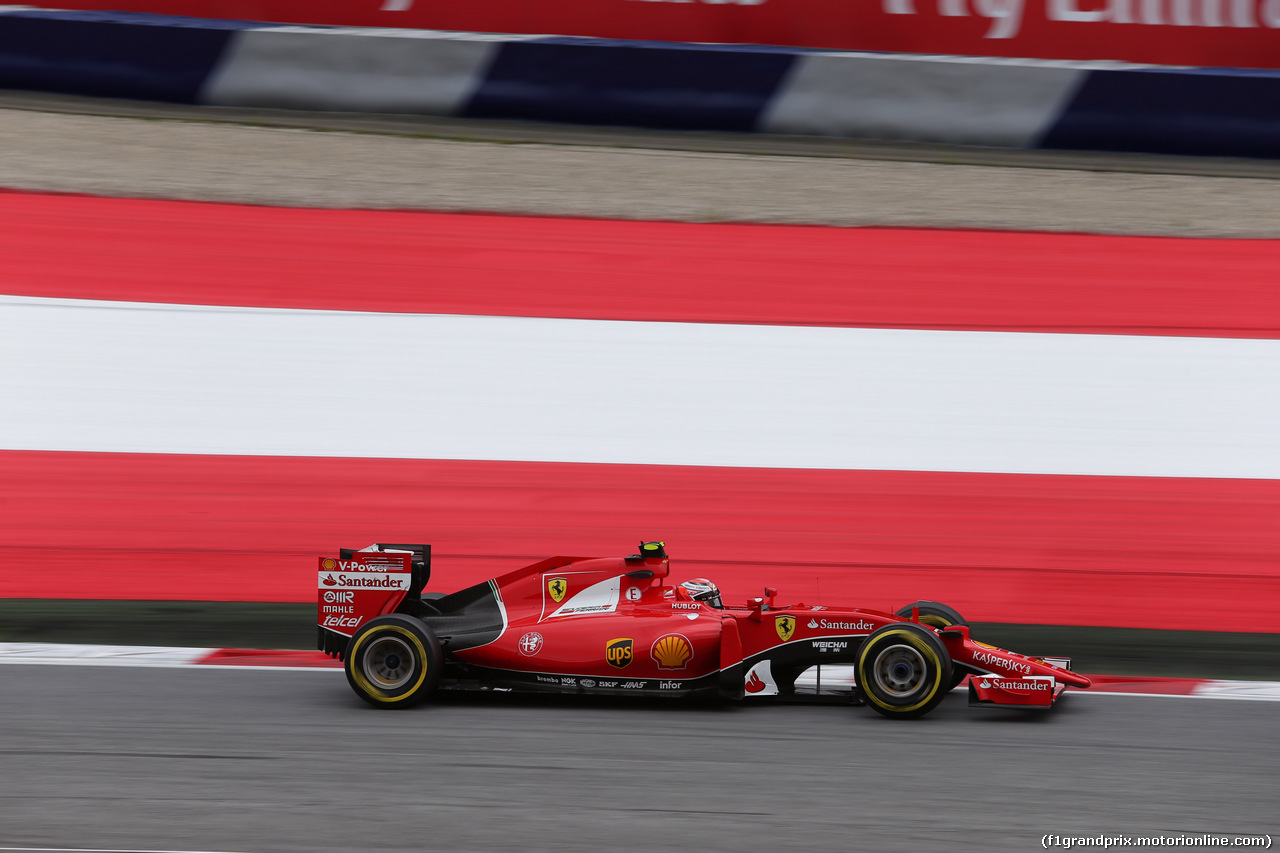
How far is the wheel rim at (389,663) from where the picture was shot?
21.1 feet

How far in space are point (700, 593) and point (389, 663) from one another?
1.46 meters

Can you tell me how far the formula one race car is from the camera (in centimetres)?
620

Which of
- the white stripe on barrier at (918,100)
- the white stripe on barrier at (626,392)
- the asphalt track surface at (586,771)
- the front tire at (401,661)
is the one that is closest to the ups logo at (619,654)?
the asphalt track surface at (586,771)

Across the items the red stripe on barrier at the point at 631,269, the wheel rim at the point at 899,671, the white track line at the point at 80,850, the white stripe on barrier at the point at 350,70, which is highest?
the white stripe on barrier at the point at 350,70

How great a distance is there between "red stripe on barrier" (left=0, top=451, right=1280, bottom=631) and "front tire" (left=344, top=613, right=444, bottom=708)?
169 cm

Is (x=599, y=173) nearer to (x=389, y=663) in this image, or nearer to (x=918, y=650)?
(x=389, y=663)

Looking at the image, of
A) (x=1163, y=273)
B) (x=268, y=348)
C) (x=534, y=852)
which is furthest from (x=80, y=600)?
(x=1163, y=273)

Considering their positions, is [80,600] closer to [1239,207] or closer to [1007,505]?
[1007,505]

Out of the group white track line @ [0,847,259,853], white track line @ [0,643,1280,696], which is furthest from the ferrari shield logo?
white track line @ [0,847,259,853]

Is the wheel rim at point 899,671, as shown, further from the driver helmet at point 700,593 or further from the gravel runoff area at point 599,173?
the gravel runoff area at point 599,173

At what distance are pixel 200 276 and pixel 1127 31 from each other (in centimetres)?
806

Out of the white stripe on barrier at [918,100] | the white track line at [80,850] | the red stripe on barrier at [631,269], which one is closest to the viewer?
the white track line at [80,850]

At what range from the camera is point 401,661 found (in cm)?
645

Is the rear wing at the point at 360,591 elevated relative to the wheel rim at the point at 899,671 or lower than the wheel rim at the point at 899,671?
elevated
